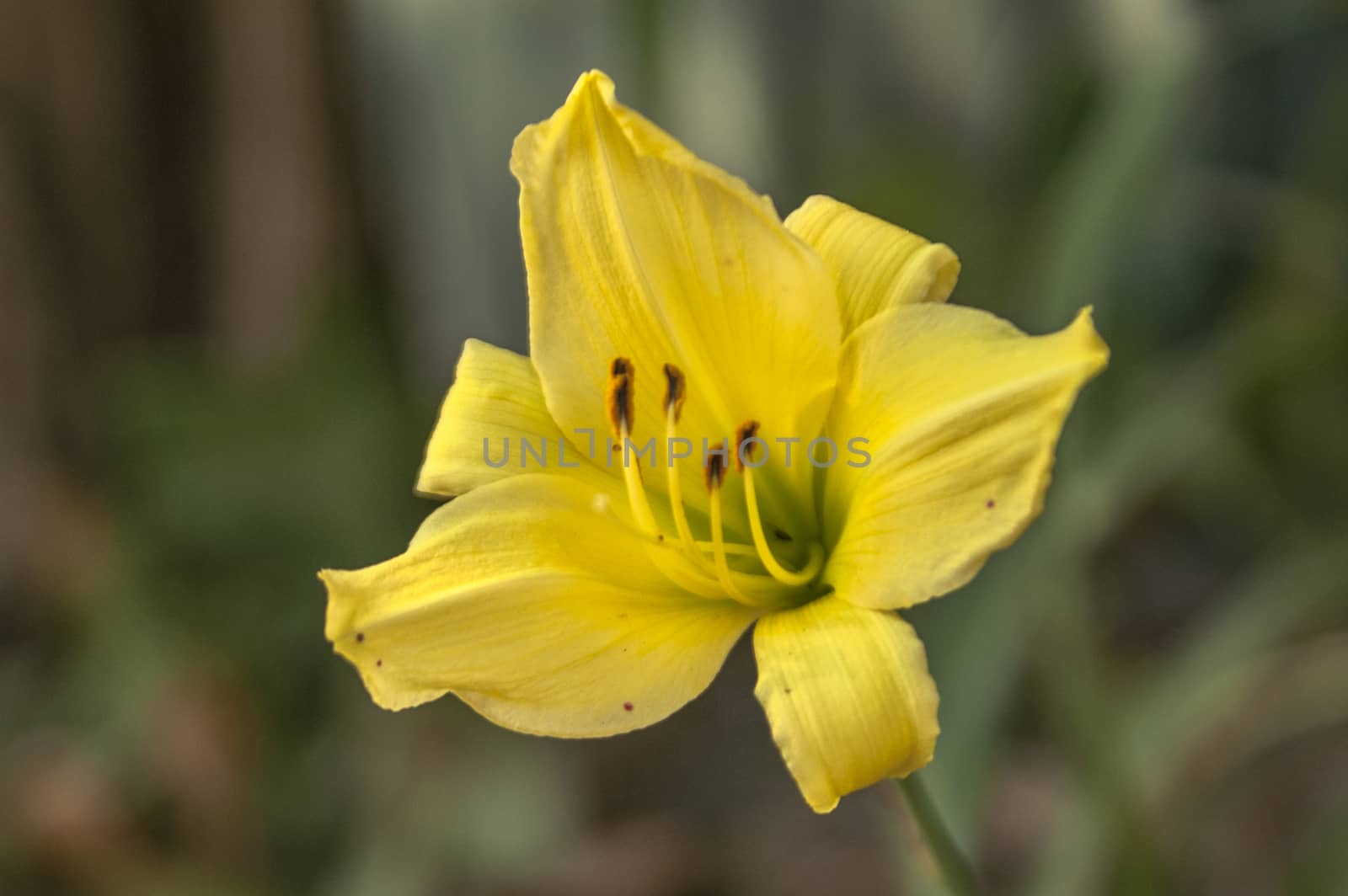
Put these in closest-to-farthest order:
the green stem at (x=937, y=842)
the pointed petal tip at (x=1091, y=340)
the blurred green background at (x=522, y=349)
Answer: the pointed petal tip at (x=1091, y=340), the green stem at (x=937, y=842), the blurred green background at (x=522, y=349)

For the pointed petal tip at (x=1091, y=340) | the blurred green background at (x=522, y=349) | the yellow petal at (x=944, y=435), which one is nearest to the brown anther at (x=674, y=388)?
the yellow petal at (x=944, y=435)

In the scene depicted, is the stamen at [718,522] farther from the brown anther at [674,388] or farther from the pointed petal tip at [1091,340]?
the pointed petal tip at [1091,340]

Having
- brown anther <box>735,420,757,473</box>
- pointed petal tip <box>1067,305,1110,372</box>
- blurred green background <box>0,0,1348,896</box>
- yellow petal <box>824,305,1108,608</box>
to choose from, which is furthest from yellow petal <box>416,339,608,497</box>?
blurred green background <box>0,0,1348,896</box>

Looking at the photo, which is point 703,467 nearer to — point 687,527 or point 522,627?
point 687,527

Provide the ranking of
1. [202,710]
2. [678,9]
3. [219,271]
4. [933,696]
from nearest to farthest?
[933,696], [202,710], [678,9], [219,271]

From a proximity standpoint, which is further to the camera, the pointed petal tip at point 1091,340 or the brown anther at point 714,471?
the brown anther at point 714,471

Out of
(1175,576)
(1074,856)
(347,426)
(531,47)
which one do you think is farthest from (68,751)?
(1175,576)

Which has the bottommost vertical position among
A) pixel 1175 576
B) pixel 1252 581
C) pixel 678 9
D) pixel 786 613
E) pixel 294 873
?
pixel 294 873

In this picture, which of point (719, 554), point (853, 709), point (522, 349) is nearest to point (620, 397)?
point (719, 554)

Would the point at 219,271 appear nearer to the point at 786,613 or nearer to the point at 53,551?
the point at 53,551
